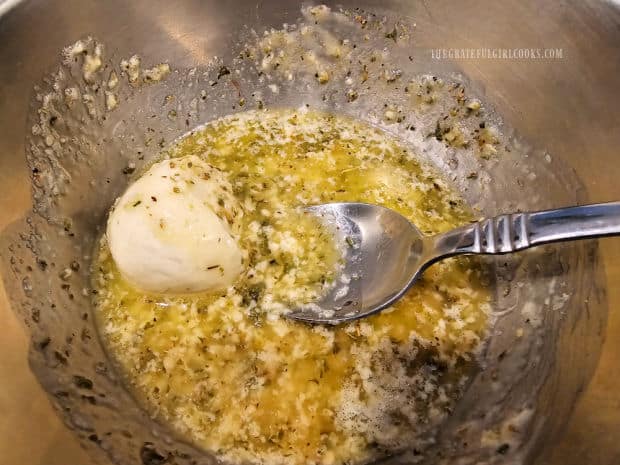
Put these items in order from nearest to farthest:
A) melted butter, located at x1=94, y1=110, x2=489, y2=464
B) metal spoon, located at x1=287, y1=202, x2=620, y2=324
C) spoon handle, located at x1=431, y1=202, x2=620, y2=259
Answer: spoon handle, located at x1=431, y1=202, x2=620, y2=259
metal spoon, located at x1=287, y1=202, x2=620, y2=324
melted butter, located at x1=94, y1=110, x2=489, y2=464

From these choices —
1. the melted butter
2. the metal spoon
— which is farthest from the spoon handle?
the melted butter

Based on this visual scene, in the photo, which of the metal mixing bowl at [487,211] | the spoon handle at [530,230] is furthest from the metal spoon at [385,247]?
the metal mixing bowl at [487,211]

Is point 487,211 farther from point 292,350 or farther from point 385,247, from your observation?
point 292,350

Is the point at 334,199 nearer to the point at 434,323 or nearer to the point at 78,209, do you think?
the point at 434,323

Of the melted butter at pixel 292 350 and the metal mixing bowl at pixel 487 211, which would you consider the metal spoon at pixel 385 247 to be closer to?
the melted butter at pixel 292 350

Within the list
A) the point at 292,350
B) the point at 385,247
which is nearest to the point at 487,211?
the point at 385,247

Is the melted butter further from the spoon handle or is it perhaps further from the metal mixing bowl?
the spoon handle
